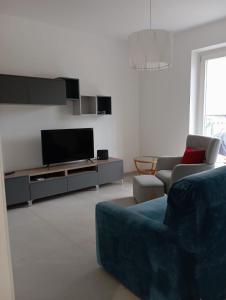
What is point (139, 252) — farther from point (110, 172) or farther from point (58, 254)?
point (110, 172)

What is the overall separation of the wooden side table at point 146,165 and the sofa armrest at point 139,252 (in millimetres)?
2800

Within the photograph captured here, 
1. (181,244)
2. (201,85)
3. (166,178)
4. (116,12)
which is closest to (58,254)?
(181,244)

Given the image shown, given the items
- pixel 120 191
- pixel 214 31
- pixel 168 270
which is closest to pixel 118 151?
pixel 120 191

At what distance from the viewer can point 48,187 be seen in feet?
12.8

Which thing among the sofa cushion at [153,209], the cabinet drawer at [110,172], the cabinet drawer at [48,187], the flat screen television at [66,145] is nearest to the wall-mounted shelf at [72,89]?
the flat screen television at [66,145]

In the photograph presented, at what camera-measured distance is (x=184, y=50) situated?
465 cm

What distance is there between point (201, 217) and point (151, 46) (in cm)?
178

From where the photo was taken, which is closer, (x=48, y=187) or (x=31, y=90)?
(x=31, y=90)

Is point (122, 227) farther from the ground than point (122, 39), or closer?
closer

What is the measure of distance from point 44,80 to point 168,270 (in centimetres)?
323

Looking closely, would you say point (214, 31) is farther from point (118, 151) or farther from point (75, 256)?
point (75, 256)

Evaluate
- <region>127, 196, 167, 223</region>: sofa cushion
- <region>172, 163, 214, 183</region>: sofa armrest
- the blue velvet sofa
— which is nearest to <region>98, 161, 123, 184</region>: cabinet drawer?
<region>172, 163, 214, 183</region>: sofa armrest

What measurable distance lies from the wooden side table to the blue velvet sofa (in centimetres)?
298

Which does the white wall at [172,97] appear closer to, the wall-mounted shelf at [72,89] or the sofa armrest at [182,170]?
the sofa armrest at [182,170]
